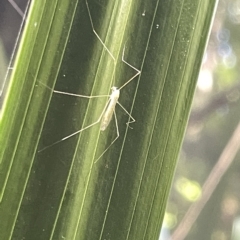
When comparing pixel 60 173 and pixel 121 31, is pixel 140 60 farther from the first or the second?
pixel 60 173

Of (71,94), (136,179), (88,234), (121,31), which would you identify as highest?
(121,31)

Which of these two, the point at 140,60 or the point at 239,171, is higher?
the point at 140,60

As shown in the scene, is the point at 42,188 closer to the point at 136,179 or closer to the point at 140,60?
the point at 136,179

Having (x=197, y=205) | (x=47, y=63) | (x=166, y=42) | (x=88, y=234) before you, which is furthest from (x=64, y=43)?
(x=197, y=205)

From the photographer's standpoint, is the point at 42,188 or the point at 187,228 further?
the point at 187,228

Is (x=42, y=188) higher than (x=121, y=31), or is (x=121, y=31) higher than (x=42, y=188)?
(x=121, y=31)

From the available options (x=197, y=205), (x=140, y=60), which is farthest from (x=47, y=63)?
(x=197, y=205)
